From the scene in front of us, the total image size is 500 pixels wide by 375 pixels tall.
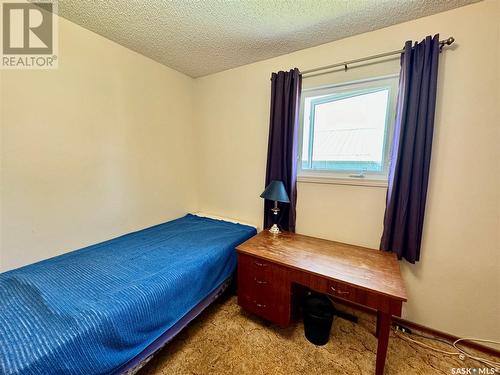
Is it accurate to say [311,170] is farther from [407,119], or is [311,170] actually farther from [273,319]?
[273,319]

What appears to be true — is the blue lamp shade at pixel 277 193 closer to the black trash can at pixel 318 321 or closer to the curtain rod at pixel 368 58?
the black trash can at pixel 318 321

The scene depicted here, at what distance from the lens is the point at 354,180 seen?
1813 millimetres

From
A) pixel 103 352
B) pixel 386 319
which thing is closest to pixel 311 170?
pixel 386 319

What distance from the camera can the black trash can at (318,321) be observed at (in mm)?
1505

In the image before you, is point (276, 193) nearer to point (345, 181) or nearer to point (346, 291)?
point (345, 181)

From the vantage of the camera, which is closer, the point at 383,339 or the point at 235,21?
the point at 383,339

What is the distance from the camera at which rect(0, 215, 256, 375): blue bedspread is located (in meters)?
0.89

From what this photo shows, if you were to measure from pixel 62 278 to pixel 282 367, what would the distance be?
1.56 meters

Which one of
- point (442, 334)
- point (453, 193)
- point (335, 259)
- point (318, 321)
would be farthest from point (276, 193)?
point (442, 334)

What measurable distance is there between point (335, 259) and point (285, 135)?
1.18 meters

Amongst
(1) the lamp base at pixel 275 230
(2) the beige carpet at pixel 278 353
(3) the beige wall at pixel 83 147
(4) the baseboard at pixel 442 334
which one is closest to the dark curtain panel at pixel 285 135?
(1) the lamp base at pixel 275 230

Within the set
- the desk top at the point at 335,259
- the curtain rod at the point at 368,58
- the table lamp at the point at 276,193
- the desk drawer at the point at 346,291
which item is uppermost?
the curtain rod at the point at 368,58

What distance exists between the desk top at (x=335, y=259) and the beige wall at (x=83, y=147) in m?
1.36

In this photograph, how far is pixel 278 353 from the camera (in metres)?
1.45
